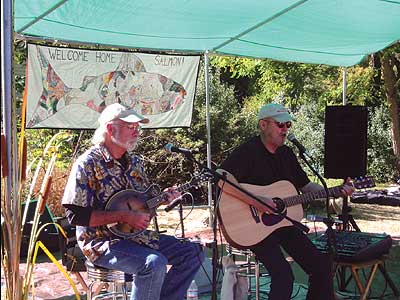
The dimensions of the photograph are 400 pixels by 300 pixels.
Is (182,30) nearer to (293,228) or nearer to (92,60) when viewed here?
(92,60)

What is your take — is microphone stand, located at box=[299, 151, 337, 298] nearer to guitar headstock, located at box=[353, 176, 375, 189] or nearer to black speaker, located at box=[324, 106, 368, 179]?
guitar headstock, located at box=[353, 176, 375, 189]

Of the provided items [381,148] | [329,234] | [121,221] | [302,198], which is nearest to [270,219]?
[302,198]

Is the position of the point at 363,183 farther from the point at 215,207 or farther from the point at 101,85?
the point at 101,85

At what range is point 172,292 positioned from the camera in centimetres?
365

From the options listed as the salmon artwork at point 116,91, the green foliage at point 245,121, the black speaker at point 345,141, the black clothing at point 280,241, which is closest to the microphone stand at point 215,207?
the black clothing at point 280,241

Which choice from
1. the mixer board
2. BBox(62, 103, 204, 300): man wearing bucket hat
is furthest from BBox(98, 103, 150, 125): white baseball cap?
the mixer board

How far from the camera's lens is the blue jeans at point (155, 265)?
337cm

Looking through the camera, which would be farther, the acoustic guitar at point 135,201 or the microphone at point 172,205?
the microphone at point 172,205

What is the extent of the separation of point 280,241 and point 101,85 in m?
3.25

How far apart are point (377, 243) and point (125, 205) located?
78.4 inches

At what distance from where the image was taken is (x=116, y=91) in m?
6.65

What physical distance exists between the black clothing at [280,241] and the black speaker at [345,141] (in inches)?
50.9

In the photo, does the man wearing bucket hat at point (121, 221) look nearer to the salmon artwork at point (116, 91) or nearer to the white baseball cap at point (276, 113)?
the white baseball cap at point (276, 113)

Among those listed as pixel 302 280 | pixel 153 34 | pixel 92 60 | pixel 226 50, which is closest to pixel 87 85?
pixel 92 60
